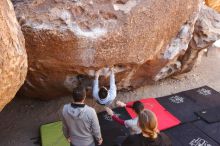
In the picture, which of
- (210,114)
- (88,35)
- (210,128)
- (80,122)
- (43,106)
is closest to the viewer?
(80,122)

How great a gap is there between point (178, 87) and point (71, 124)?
8.09 ft

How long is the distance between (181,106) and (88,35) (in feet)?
5.53

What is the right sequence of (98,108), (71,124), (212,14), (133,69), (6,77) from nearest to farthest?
(6,77) → (71,124) → (133,69) → (98,108) → (212,14)

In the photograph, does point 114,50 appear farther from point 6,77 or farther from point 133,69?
point 6,77

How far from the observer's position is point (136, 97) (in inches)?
196

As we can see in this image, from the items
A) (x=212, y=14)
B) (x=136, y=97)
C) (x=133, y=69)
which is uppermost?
(x=212, y=14)

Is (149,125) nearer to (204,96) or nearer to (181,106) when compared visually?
(181,106)

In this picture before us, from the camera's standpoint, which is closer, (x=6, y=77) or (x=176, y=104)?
(x=6, y=77)

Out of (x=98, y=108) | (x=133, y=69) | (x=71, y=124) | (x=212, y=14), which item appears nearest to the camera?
(x=71, y=124)

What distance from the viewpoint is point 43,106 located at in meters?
4.78

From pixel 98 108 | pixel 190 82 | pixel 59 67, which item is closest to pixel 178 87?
pixel 190 82

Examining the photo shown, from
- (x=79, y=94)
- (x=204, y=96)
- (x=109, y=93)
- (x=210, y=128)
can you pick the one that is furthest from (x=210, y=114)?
(x=79, y=94)

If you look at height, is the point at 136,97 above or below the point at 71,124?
below

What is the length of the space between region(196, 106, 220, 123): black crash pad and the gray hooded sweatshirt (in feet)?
5.58
